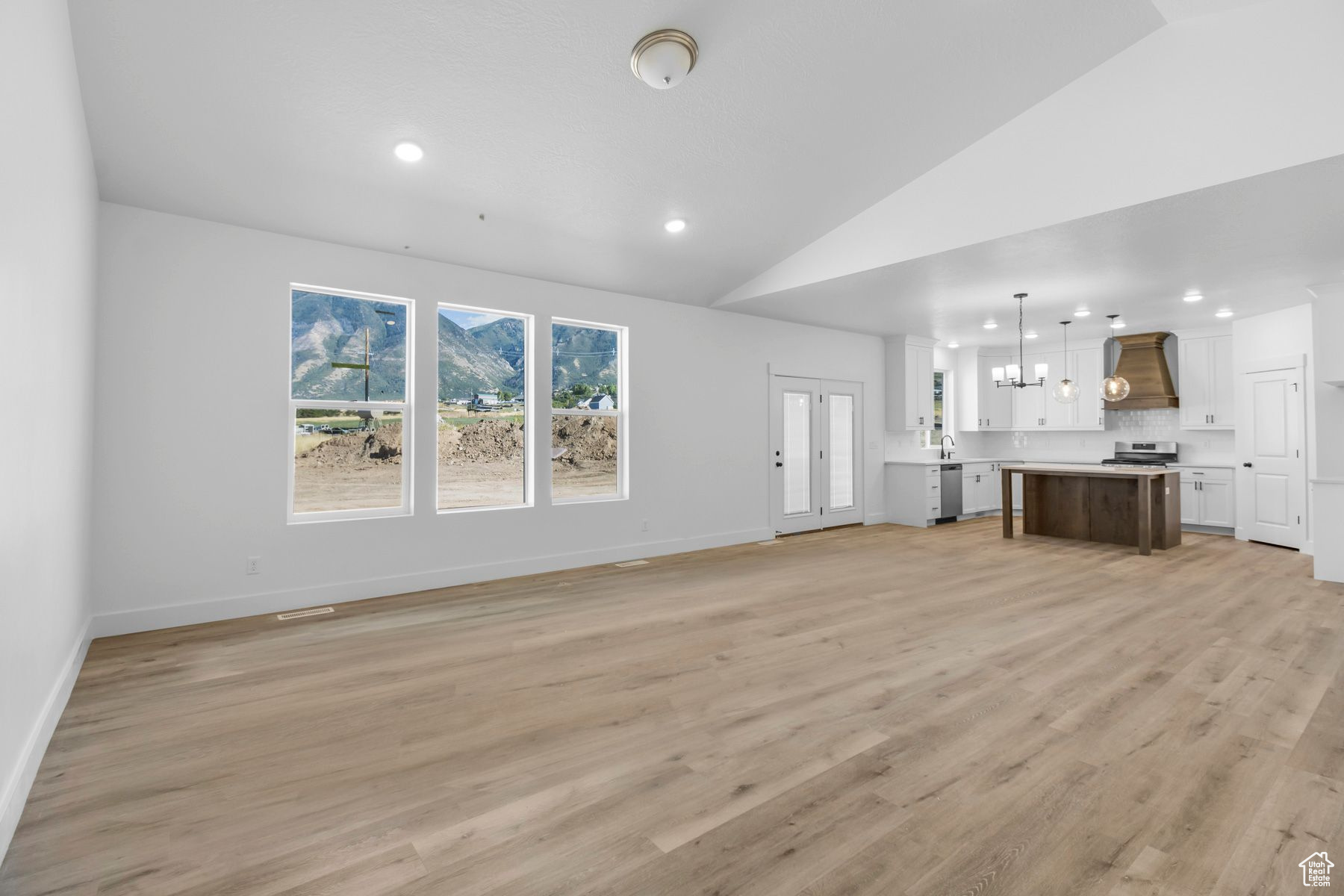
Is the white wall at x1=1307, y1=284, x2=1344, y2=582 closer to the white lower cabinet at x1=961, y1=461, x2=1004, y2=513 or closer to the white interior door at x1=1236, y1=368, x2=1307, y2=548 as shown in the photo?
the white interior door at x1=1236, y1=368, x2=1307, y2=548

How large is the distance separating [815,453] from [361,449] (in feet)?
17.5

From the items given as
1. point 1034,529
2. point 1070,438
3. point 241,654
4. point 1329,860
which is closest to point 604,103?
point 241,654

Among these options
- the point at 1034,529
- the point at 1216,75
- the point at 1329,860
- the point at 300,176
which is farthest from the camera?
the point at 1034,529

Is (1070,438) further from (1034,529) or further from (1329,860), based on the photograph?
(1329,860)

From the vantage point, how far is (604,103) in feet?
11.5

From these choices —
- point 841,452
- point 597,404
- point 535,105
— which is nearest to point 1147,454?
point 841,452

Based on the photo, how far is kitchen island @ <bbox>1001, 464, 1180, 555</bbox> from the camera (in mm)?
6402

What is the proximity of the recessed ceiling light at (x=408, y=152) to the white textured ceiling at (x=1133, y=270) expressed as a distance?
3.50 metres

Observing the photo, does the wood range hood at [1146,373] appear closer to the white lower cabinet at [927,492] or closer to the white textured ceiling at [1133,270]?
the white textured ceiling at [1133,270]

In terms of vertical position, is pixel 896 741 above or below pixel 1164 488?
below

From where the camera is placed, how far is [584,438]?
5.93 meters

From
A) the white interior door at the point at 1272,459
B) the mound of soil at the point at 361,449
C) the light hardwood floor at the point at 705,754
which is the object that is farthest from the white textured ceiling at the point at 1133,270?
the mound of soil at the point at 361,449

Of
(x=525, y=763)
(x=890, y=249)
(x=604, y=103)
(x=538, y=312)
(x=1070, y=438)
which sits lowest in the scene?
(x=525, y=763)

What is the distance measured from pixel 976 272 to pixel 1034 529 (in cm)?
383
